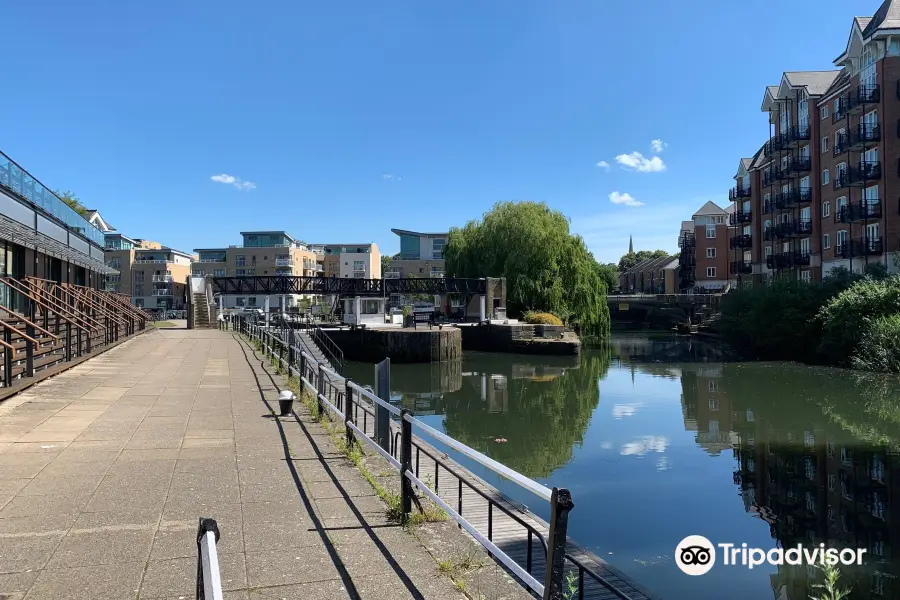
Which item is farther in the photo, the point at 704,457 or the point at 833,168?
the point at 833,168

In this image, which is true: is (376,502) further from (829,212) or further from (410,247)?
(410,247)

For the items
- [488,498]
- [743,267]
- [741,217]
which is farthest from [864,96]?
[488,498]

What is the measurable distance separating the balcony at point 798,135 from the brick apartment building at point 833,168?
77 mm

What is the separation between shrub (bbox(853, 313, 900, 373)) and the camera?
2827 centimetres

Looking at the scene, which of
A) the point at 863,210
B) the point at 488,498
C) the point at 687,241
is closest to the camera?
the point at 488,498

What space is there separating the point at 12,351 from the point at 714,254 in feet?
260

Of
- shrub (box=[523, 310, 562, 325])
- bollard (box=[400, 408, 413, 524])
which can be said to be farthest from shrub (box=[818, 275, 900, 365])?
bollard (box=[400, 408, 413, 524])

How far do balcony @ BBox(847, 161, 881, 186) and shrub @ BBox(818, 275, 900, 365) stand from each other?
30.9ft

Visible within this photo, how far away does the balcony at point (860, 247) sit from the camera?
38875 millimetres

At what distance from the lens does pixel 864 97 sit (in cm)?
3934

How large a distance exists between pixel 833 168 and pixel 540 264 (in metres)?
20.8

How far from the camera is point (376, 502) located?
5648 mm

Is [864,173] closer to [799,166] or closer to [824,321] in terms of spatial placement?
[799,166]

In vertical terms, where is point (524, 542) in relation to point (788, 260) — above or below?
below
